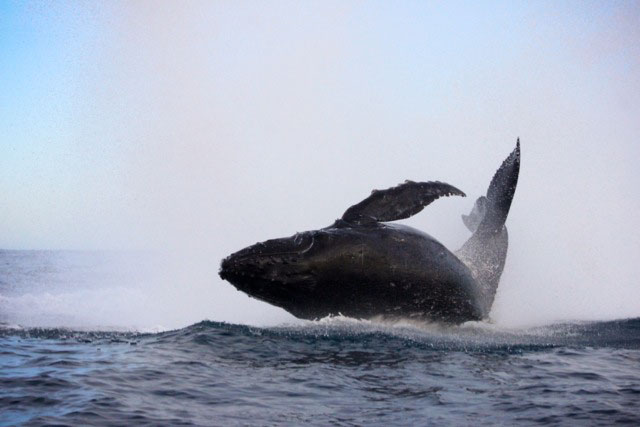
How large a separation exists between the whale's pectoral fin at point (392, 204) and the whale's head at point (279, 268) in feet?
2.89

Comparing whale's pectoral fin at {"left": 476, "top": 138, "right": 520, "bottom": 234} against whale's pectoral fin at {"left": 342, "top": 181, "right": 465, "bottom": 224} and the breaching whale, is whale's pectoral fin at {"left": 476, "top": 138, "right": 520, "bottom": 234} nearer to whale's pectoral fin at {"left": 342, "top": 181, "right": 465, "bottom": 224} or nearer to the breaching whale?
the breaching whale

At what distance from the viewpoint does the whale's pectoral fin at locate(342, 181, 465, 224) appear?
36.4ft

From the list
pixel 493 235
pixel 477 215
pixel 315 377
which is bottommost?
pixel 315 377

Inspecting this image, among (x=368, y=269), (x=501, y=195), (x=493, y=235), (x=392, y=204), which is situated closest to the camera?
(x=368, y=269)

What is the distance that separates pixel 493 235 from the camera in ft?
Result: 46.9

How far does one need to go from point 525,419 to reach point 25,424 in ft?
15.4

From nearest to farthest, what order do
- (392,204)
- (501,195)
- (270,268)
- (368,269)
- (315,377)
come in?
(315,377)
(270,268)
(368,269)
(392,204)
(501,195)

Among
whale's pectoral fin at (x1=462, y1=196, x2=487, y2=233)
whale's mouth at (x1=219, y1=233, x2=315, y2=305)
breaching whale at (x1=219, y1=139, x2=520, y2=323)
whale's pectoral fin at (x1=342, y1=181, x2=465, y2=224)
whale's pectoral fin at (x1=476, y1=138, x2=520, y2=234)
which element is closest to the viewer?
whale's mouth at (x1=219, y1=233, x2=315, y2=305)

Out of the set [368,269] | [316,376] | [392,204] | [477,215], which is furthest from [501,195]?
[316,376]

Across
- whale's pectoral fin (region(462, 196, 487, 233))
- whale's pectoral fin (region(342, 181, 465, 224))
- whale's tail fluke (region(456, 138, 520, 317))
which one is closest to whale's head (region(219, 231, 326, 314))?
whale's pectoral fin (region(342, 181, 465, 224))

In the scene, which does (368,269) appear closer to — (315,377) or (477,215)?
(315,377)

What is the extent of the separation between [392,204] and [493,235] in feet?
13.8

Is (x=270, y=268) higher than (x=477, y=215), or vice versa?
(x=477, y=215)

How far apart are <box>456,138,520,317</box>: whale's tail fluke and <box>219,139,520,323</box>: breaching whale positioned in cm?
140
